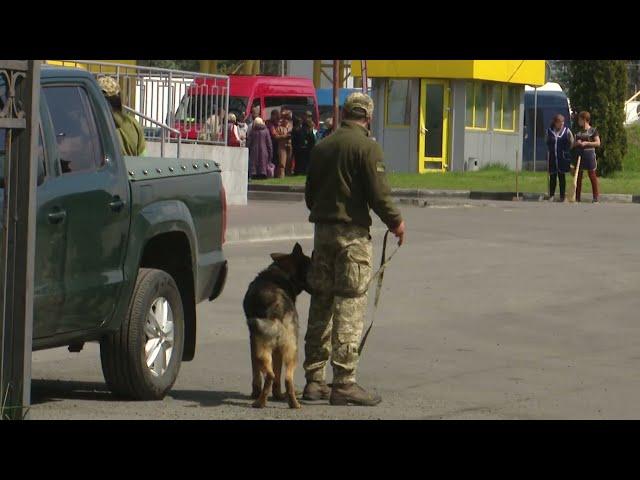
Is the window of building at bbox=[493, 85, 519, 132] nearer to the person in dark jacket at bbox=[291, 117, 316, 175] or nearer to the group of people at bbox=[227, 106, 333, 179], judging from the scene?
the group of people at bbox=[227, 106, 333, 179]

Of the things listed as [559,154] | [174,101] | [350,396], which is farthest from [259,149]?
[350,396]

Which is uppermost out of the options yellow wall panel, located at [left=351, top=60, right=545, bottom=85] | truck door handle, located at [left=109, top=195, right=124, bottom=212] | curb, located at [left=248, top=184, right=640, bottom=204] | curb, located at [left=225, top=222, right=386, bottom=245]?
yellow wall panel, located at [left=351, top=60, right=545, bottom=85]

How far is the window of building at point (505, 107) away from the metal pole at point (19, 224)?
37.8m

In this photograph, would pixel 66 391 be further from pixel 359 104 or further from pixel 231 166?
pixel 231 166

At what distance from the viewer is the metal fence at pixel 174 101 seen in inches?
936

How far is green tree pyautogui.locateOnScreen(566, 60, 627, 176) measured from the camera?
41.0 m

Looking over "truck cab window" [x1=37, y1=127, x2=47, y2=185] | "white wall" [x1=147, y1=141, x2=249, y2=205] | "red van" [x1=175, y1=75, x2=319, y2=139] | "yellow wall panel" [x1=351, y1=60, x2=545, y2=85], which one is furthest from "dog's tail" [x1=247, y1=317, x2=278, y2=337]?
"red van" [x1=175, y1=75, x2=319, y2=139]

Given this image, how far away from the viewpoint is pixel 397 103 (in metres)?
42.9

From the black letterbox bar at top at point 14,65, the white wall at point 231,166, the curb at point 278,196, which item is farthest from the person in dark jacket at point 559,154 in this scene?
the black letterbox bar at top at point 14,65

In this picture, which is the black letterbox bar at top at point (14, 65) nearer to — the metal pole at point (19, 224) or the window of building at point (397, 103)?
the metal pole at point (19, 224)
